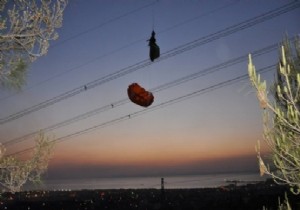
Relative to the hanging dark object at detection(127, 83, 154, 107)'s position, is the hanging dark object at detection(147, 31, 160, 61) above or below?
above

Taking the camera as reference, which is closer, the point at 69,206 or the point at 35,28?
the point at 35,28

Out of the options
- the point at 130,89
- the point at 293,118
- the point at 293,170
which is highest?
the point at 130,89

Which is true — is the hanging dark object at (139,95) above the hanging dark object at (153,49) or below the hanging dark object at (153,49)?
below

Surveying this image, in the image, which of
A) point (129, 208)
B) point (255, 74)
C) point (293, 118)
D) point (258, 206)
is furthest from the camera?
point (129, 208)

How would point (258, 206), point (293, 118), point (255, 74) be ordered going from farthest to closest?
point (258, 206)
point (293, 118)
point (255, 74)

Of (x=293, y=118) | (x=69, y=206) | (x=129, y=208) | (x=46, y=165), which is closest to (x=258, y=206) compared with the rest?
(x=129, y=208)

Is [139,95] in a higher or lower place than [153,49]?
lower

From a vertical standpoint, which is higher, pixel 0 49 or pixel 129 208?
pixel 0 49

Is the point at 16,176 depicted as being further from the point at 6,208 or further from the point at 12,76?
the point at 6,208
